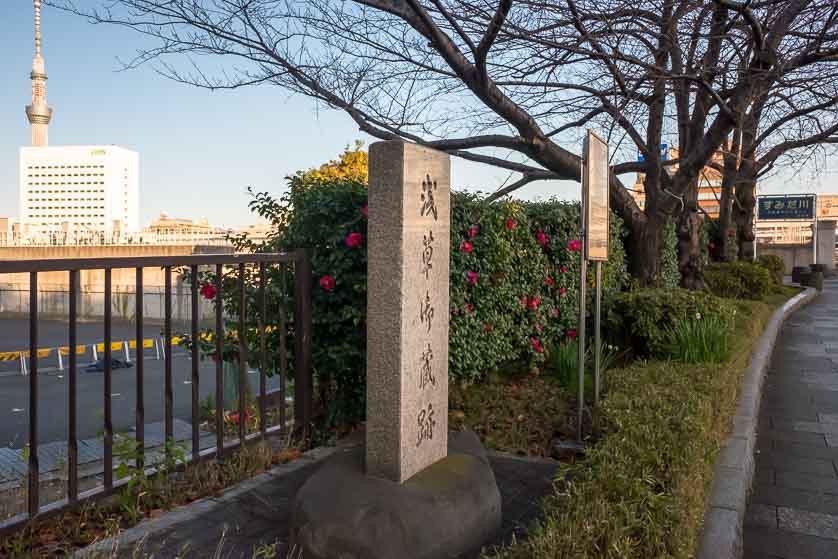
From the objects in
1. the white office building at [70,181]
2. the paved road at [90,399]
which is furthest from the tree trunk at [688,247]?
the white office building at [70,181]

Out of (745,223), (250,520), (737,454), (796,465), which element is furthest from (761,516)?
(745,223)

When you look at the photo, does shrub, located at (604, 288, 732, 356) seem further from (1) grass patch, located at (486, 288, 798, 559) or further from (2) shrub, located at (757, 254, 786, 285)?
(2) shrub, located at (757, 254, 786, 285)

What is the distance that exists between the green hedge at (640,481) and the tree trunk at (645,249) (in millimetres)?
4754

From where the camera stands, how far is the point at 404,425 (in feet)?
10.2

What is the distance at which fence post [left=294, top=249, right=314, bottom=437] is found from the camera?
4449mm

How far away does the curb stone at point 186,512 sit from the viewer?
2848 mm

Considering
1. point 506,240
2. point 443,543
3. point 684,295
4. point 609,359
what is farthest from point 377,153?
point 684,295

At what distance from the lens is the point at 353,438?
15.7 ft

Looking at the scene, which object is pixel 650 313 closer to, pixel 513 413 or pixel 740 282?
pixel 513 413

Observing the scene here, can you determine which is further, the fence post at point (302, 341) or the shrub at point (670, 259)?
the shrub at point (670, 259)

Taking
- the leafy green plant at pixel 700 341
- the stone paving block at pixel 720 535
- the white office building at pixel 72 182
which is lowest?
the stone paving block at pixel 720 535

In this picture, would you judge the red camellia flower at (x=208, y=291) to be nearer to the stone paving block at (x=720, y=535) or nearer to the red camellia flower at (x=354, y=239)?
the red camellia flower at (x=354, y=239)

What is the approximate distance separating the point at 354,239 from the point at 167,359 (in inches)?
58.2

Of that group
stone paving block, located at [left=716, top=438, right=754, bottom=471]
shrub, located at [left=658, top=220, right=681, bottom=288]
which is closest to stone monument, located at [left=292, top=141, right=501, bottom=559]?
stone paving block, located at [left=716, top=438, right=754, bottom=471]
